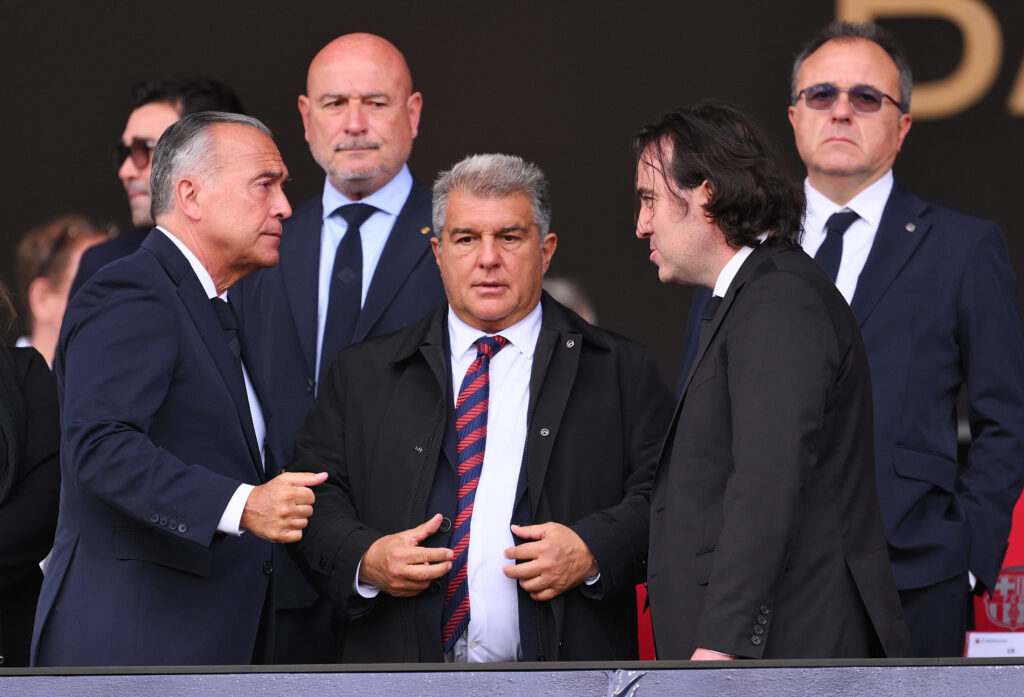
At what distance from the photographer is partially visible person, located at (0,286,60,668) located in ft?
10.8

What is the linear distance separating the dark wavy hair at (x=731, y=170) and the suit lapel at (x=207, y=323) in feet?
3.16

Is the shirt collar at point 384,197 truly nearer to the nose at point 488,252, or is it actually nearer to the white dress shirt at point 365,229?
the white dress shirt at point 365,229

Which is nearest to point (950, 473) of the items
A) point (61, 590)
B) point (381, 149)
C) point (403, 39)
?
point (381, 149)

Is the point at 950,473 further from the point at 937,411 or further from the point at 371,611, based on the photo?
the point at 371,611

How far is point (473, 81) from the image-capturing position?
206 inches

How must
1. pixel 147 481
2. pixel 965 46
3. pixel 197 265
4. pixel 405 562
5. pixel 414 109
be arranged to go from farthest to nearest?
pixel 965 46 < pixel 414 109 < pixel 197 265 < pixel 405 562 < pixel 147 481

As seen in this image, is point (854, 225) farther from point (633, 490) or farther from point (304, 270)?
point (304, 270)

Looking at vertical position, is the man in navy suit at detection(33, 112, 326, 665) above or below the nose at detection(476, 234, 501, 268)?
below

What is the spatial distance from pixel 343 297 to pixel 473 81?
57.4 inches

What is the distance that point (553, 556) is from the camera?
3.12 meters

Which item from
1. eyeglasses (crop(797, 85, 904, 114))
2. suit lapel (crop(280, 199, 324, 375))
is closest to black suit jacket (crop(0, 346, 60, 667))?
suit lapel (crop(280, 199, 324, 375))

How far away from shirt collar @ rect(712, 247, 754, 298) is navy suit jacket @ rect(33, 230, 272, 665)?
3.29 feet

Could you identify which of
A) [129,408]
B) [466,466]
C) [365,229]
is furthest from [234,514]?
[365,229]

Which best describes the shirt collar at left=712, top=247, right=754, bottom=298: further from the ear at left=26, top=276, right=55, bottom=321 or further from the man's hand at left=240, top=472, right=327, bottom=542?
the ear at left=26, top=276, right=55, bottom=321
